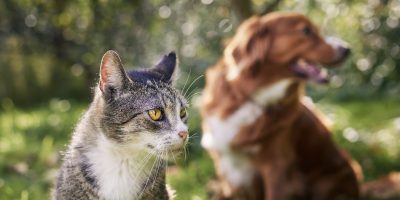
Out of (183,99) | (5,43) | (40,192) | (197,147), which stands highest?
(5,43)

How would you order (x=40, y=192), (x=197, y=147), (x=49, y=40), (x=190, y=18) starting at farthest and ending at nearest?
(x=49, y=40) → (x=190, y=18) → (x=197, y=147) → (x=40, y=192)

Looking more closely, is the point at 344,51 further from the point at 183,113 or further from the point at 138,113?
the point at 138,113

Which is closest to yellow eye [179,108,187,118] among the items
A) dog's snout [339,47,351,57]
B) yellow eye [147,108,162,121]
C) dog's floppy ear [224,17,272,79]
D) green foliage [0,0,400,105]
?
yellow eye [147,108,162,121]

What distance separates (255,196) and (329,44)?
1410mm

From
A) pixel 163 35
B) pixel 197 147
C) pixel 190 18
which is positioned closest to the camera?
pixel 197 147

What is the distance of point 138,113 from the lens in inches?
145

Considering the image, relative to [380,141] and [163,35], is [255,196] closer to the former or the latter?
[380,141]

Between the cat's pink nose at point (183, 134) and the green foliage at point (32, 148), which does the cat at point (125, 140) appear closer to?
the cat's pink nose at point (183, 134)

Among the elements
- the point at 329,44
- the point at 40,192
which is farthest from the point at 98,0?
the point at 329,44

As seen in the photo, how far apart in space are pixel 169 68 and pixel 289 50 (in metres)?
1.55

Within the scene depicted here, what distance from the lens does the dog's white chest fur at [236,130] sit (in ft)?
18.0

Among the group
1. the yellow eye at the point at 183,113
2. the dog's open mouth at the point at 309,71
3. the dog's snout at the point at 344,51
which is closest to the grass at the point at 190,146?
the dog's open mouth at the point at 309,71

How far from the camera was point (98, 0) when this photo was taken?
22.4 feet

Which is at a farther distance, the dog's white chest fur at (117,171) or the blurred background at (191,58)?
the blurred background at (191,58)
